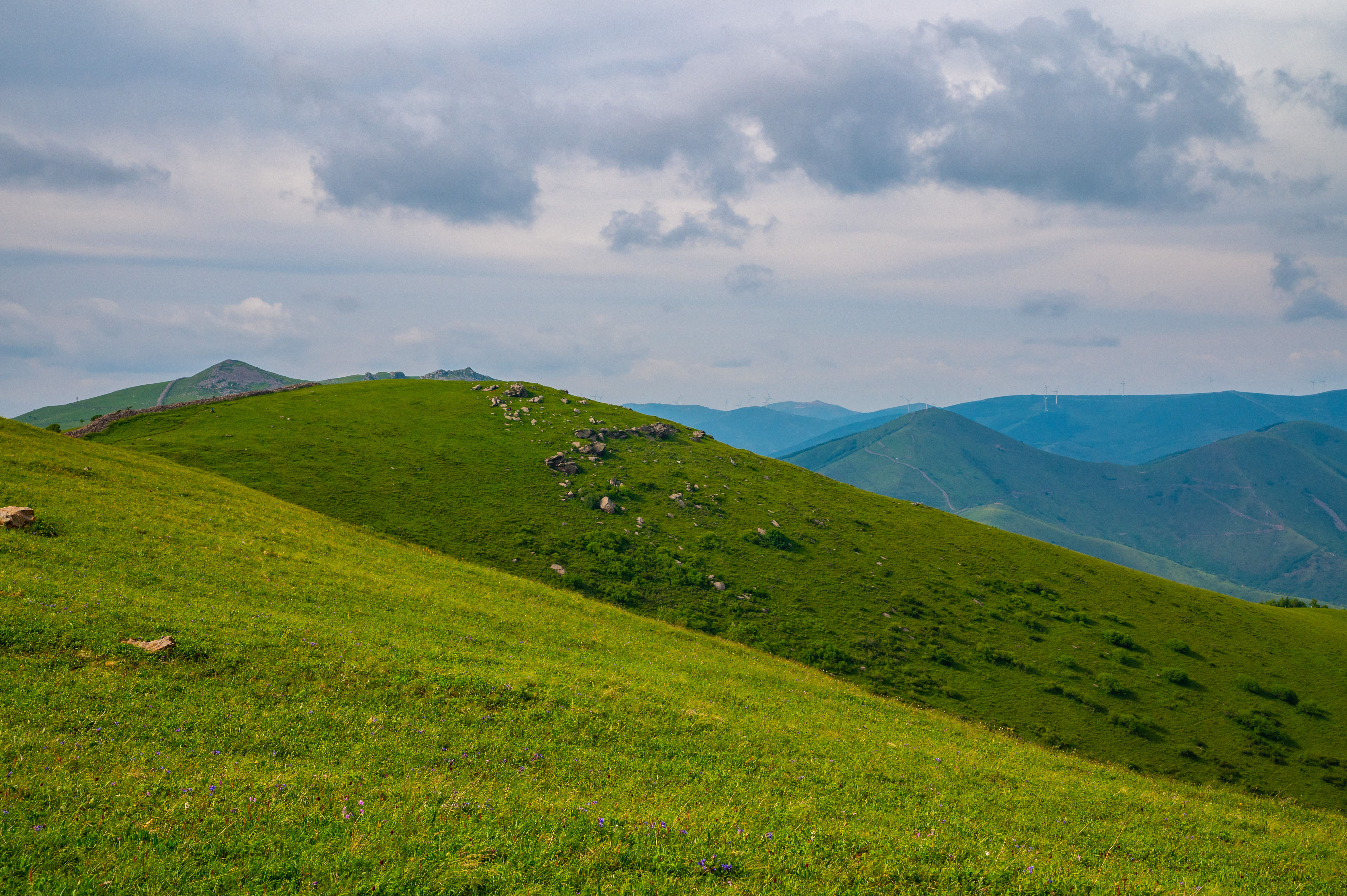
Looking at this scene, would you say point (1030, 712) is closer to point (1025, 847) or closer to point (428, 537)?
point (1025, 847)

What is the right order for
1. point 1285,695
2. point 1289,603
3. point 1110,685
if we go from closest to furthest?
point 1110,685 → point 1285,695 → point 1289,603

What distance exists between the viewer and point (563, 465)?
243ft

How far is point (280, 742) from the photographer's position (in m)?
12.7

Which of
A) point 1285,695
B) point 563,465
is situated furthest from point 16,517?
point 1285,695

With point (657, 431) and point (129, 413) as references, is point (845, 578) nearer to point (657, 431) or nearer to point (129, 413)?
point (657, 431)

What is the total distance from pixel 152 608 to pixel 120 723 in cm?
873

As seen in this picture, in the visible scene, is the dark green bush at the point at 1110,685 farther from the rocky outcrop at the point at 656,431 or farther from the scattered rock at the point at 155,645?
the scattered rock at the point at 155,645

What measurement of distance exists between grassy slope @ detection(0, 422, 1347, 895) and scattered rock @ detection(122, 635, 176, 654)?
30cm

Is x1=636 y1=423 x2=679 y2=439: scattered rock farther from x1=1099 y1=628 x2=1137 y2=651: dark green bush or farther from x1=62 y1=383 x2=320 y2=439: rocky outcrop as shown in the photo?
x1=1099 y1=628 x2=1137 y2=651: dark green bush

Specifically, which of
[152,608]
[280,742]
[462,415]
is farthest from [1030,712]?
[462,415]

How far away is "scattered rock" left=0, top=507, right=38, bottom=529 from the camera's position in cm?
2356

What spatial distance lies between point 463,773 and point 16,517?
2516 centimetres

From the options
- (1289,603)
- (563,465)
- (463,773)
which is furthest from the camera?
(1289,603)

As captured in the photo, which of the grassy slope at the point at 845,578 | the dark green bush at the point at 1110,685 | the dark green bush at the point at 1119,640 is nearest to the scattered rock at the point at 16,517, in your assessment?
the grassy slope at the point at 845,578
